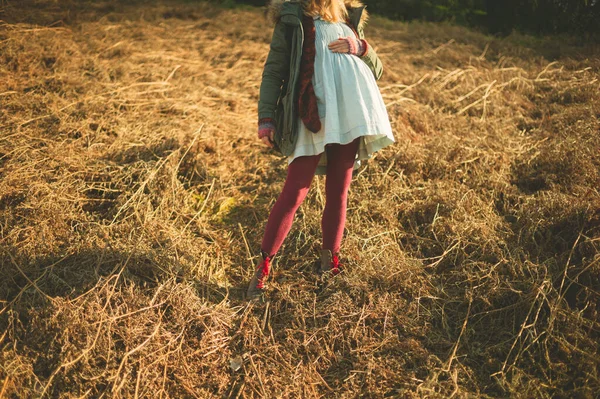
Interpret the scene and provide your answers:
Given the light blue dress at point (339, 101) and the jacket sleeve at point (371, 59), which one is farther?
the jacket sleeve at point (371, 59)

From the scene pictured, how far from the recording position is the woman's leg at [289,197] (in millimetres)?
2178

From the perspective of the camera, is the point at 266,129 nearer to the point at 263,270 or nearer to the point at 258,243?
the point at 263,270

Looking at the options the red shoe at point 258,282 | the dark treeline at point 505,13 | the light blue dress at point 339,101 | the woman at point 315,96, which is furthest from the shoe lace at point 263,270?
the dark treeline at point 505,13

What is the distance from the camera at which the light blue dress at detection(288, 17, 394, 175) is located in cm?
207

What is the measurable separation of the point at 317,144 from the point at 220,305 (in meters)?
0.91

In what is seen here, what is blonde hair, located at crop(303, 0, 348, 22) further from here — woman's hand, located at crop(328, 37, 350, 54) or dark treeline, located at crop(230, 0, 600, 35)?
dark treeline, located at crop(230, 0, 600, 35)

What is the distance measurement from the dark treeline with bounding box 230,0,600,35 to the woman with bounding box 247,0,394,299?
460cm

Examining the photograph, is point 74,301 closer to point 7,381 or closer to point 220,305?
point 7,381

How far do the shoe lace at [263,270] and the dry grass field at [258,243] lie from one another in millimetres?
97

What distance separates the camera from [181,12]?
243 inches

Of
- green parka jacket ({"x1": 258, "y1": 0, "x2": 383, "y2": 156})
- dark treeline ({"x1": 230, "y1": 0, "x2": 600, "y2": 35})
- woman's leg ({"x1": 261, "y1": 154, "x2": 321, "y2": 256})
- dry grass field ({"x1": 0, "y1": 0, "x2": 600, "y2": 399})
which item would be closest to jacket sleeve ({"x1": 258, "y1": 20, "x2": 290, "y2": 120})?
green parka jacket ({"x1": 258, "y1": 0, "x2": 383, "y2": 156})

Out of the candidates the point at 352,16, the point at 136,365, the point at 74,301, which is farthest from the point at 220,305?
the point at 352,16

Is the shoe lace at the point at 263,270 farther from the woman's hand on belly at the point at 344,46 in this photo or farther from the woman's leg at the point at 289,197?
the woman's hand on belly at the point at 344,46

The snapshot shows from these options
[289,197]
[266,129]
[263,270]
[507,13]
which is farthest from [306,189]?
[507,13]
